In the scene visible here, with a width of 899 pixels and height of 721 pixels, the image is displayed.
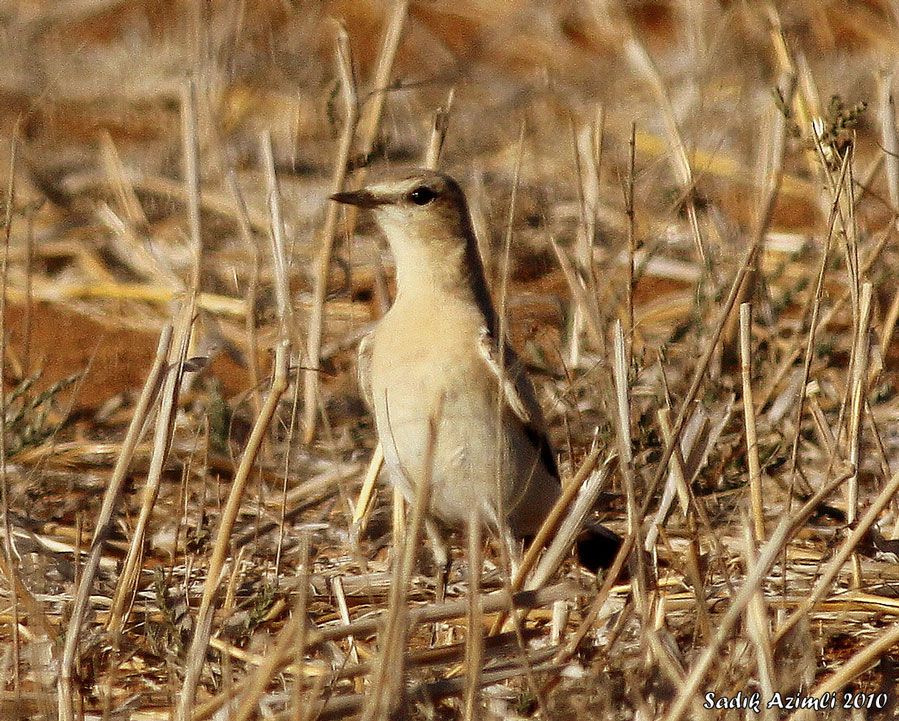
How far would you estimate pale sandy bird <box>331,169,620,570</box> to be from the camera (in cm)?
458

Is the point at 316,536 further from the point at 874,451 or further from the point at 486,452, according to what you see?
the point at 874,451

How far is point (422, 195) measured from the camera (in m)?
4.88

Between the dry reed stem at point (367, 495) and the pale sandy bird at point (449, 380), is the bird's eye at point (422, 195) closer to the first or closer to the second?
the pale sandy bird at point (449, 380)

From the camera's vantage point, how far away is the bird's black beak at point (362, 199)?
4770 millimetres

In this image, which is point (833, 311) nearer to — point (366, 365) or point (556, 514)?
point (366, 365)

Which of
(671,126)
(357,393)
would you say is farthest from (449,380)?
(671,126)

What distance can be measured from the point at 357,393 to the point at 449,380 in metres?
1.99

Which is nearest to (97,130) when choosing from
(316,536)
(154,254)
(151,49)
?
(151,49)

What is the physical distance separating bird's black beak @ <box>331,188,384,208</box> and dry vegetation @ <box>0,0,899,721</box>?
198 millimetres

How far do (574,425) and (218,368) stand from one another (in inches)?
69.5

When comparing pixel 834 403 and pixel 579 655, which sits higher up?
pixel 834 403

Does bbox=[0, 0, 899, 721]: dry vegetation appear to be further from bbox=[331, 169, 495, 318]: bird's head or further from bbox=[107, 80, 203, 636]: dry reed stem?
bbox=[331, 169, 495, 318]: bird's head

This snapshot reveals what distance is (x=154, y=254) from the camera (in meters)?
7.31

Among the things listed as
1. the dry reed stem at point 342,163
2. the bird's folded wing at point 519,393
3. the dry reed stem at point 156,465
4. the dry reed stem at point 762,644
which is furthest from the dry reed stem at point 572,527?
the dry reed stem at point 342,163
